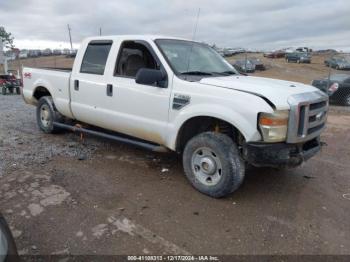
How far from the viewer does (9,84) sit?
17922 mm

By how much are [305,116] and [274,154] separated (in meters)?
0.57

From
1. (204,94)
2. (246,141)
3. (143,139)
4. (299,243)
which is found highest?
(204,94)

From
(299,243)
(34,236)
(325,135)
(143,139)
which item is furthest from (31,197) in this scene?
(325,135)

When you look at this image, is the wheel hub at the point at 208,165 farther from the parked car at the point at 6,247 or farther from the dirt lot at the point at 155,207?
the parked car at the point at 6,247

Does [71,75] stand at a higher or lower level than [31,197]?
higher

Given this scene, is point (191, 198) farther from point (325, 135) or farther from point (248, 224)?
point (325, 135)

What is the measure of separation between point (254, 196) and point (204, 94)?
57.5 inches

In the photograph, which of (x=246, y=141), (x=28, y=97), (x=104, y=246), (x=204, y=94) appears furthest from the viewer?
(x=28, y=97)

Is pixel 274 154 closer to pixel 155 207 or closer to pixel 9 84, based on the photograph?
pixel 155 207

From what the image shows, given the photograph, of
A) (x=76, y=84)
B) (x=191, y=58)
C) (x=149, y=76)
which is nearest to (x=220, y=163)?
(x=149, y=76)

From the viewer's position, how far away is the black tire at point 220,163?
3.99 meters

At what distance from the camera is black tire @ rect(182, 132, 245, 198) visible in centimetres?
399

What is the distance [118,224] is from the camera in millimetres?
3553

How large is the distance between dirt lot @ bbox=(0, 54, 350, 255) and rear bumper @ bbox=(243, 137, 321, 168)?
0.59m
